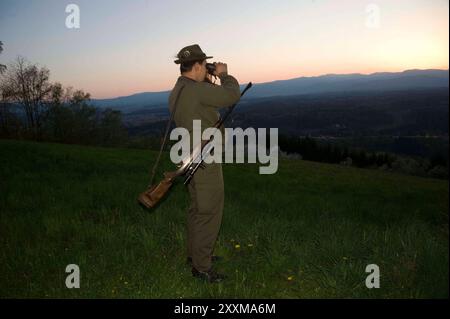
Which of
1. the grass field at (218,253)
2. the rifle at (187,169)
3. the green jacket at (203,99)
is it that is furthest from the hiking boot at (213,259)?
the green jacket at (203,99)

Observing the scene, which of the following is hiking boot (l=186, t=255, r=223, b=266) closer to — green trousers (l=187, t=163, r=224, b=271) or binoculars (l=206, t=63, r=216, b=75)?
green trousers (l=187, t=163, r=224, b=271)

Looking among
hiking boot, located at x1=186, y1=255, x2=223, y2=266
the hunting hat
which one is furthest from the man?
hiking boot, located at x1=186, y1=255, x2=223, y2=266

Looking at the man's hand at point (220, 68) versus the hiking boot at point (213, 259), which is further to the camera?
the hiking boot at point (213, 259)

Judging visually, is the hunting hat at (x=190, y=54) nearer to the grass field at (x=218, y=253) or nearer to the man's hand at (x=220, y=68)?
the man's hand at (x=220, y=68)

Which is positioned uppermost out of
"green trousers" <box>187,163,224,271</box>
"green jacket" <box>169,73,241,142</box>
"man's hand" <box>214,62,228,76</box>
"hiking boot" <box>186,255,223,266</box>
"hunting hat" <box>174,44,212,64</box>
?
"hunting hat" <box>174,44,212,64</box>

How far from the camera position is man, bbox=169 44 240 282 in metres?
4.29

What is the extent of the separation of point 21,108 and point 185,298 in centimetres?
→ 5097

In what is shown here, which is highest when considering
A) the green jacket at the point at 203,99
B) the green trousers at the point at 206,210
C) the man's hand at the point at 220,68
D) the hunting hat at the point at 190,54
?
the hunting hat at the point at 190,54

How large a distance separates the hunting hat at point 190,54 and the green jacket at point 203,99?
0.22 m

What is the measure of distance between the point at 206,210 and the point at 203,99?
1.33m

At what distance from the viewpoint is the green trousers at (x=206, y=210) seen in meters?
4.51
